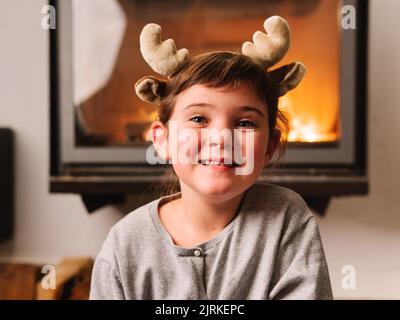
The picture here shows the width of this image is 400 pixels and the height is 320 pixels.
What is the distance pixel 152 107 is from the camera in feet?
2.83

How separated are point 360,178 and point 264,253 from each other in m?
0.50

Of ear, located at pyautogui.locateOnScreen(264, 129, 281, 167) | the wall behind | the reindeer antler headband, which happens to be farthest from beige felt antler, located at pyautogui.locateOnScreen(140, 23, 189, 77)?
the wall behind

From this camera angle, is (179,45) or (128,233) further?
(179,45)

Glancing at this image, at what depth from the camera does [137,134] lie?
919mm

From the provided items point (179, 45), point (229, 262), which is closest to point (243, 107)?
point (229, 262)

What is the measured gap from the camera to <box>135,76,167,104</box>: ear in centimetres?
39

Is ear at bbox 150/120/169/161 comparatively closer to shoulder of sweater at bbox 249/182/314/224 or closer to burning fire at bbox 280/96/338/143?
shoulder of sweater at bbox 249/182/314/224

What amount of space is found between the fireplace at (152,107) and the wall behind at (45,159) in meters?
0.09

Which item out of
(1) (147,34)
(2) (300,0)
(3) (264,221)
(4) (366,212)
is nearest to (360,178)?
(4) (366,212)

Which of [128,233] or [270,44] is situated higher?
[270,44]

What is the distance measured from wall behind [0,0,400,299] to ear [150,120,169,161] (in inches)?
18.9

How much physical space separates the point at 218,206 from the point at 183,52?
14 cm

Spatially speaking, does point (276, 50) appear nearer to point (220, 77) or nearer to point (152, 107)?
point (220, 77)

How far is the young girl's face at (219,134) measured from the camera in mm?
376
